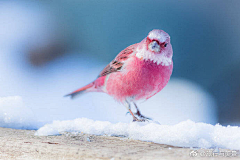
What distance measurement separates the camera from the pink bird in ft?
2.75

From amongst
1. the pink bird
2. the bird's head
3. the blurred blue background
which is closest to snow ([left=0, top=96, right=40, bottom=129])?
the blurred blue background

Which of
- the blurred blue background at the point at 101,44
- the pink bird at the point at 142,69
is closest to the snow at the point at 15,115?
the blurred blue background at the point at 101,44

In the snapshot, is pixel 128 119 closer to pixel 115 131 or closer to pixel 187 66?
pixel 115 131

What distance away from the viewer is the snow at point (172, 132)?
705 mm

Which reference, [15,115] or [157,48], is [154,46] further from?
[15,115]

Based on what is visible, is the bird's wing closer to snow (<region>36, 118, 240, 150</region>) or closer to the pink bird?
the pink bird

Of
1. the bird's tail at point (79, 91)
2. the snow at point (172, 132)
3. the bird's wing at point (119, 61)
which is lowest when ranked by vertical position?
the snow at point (172, 132)

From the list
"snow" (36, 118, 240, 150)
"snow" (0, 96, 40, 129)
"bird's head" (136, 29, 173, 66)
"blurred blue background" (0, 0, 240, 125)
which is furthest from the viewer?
"blurred blue background" (0, 0, 240, 125)

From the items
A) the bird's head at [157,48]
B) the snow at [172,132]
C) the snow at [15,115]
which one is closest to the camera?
the snow at [172,132]

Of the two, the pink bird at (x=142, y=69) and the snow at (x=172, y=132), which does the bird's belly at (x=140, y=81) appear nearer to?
→ the pink bird at (x=142, y=69)

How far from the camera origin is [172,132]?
2.41ft

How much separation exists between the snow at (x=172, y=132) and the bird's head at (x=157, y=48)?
22cm

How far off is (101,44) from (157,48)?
35 centimetres

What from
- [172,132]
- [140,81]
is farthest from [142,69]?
[172,132]
